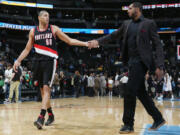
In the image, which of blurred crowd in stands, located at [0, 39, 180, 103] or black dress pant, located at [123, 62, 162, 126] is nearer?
black dress pant, located at [123, 62, 162, 126]

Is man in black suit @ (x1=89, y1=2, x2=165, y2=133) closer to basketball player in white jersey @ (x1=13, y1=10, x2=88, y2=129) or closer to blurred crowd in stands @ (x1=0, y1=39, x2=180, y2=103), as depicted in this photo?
basketball player in white jersey @ (x1=13, y1=10, x2=88, y2=129)

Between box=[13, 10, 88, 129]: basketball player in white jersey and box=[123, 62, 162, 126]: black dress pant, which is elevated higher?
box=[13, 10, 88, 129]: basketball player in white jersey

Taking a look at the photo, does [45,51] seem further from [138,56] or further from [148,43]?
[148,43]

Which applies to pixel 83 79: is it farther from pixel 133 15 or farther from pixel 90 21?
pixel 90 21

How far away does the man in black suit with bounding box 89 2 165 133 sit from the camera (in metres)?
3.28

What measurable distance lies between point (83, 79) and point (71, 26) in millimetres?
18086

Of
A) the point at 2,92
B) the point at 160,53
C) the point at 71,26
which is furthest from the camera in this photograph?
the point at 71,26

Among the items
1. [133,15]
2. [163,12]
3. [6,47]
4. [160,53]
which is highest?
[163,12]

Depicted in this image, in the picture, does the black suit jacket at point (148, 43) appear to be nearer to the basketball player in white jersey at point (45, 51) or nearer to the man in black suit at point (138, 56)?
the man in black suit at point (138, 56)

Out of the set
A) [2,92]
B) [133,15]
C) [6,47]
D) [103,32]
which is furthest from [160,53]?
[103,32]

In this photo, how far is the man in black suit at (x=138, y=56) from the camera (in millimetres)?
3275

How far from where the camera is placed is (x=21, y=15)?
32000 mm

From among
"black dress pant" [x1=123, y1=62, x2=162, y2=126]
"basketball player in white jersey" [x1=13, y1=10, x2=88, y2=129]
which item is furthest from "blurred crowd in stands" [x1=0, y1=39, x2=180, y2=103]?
"black dress pant" [x1=123, y1=62, x2=162, y2=126]

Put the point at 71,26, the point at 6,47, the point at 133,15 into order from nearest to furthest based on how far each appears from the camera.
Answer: the point at 133,15, the point at 6,47, the point at 71,26
